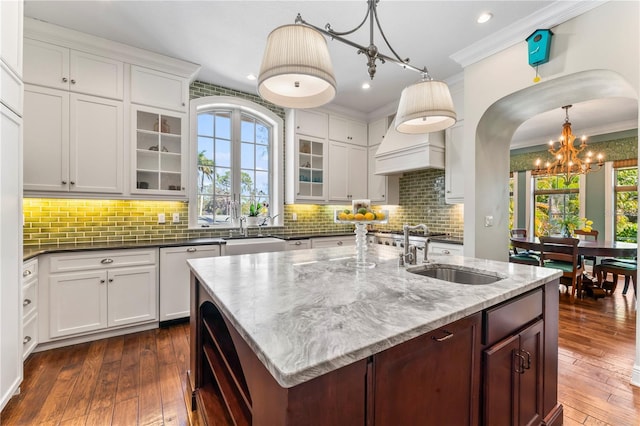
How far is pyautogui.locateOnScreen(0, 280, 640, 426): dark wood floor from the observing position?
1.80 m

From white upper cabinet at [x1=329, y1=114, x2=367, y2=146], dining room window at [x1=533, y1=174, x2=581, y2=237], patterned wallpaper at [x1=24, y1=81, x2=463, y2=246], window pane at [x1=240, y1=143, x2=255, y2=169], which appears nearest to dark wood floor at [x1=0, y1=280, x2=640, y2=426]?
patterned wallpaper at [x1=24, y1=81, x2=463, y2=246]

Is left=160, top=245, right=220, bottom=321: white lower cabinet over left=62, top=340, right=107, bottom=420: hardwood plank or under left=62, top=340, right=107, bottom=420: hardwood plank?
over

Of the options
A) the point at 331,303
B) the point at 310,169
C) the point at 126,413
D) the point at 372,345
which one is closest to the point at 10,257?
the point at 126,413

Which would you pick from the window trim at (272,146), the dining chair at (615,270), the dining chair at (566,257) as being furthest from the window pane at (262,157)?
the dining chair at (615,270)

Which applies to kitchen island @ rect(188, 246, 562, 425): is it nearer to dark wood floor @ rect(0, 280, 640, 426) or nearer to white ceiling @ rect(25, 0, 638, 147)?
dark wood floor @ rect(0, 280, 640, 426)

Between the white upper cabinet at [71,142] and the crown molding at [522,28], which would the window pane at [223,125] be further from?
the crown molding at [522,28]

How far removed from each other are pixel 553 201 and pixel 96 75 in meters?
8.61

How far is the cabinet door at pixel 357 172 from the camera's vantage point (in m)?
5.00

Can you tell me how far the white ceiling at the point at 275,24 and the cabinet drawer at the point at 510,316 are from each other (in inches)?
94.5

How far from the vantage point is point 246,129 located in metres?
4.33

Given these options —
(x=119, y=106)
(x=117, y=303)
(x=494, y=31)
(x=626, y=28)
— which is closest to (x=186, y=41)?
(x=119, y=106)

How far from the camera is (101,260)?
281 centimetres

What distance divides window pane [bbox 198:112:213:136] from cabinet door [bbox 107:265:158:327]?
194cm

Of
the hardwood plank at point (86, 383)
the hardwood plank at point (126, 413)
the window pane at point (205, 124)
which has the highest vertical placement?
the window pane at point (205, 124)
